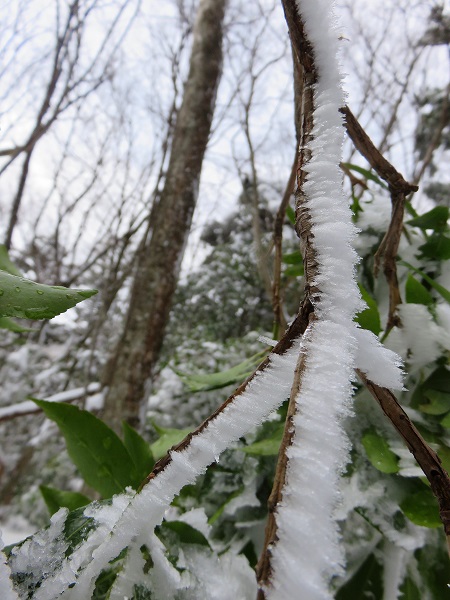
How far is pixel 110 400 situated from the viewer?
164 cm

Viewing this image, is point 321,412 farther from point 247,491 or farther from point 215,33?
point 215,33

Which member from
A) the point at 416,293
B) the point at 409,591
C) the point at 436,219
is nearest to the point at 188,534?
the point at 409,591

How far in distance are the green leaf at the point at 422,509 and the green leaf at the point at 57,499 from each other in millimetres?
283

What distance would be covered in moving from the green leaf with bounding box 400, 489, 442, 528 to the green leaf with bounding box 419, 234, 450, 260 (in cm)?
25

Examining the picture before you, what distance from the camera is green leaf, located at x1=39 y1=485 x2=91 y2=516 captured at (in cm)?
40

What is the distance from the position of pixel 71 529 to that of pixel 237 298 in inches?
159

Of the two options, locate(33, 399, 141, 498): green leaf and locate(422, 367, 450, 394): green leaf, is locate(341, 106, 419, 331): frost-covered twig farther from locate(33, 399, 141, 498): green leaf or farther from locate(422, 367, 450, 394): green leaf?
locate(33, 399, 141, 498): green leaf

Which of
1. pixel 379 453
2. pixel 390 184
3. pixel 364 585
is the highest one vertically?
pixel 390 184

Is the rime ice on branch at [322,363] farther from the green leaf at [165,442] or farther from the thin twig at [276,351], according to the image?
the green leaf at [165,442]

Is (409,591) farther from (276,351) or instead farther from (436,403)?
(276,351)

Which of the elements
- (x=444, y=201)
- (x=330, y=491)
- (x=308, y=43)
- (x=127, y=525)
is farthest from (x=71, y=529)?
(x=444, y=201)

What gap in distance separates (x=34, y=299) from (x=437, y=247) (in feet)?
1.38

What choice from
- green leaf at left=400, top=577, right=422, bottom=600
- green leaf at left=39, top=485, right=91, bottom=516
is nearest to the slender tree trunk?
green leaf at left=39, top=485, right=91, bottom=516

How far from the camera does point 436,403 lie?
0.40 m
